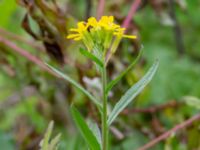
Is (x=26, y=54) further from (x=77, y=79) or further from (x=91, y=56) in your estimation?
(x=91, y=56)

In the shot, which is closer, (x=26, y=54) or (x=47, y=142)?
(x=47, y=142)

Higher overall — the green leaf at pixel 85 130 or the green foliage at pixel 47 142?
the green foliage at pixel 47 142

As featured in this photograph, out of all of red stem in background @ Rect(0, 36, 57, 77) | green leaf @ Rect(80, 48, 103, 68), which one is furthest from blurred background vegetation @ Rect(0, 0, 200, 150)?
green leaf @ Rect(80, 48, 103, 68)

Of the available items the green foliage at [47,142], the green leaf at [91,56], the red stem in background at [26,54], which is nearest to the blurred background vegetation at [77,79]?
the red stem in background at [26,54]

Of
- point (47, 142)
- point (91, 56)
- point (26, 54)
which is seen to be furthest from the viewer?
point (26, 54)

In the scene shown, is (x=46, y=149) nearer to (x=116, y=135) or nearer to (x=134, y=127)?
(x=116, y=135)

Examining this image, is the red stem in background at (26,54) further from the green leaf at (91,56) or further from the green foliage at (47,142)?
the green leaf at (91,56)

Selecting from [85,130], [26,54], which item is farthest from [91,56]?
[26,54]

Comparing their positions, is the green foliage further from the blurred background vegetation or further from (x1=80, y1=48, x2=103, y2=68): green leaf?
the blurred background vegetation
